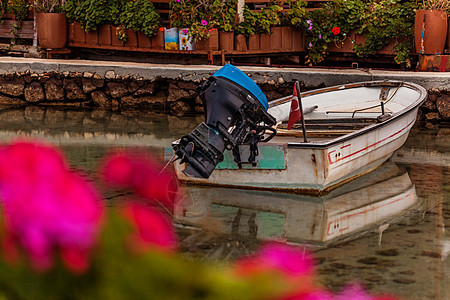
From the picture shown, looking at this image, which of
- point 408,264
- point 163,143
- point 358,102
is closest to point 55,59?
point 163,143

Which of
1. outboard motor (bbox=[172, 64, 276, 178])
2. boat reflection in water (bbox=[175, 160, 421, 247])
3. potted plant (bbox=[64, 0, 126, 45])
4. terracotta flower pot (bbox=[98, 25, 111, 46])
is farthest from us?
terracotta flower pot (bbox=[98, 25, 111, 46])

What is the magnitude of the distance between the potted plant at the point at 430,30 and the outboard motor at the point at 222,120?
603cm

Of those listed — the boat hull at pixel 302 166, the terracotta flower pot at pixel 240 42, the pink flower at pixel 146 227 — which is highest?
the terracotta flower pot at pixel 240 42

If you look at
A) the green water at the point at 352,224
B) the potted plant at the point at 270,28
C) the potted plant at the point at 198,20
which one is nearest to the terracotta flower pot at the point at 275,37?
the potted plant at the point at 270,28

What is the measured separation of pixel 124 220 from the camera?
730 millimetres

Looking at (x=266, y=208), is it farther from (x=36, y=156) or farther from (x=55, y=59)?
(x=55, y=59)

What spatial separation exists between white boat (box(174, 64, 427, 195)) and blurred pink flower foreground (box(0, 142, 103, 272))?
5.35 metres

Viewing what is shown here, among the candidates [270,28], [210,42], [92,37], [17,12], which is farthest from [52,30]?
[270,28]

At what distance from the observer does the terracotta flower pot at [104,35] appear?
13.4m

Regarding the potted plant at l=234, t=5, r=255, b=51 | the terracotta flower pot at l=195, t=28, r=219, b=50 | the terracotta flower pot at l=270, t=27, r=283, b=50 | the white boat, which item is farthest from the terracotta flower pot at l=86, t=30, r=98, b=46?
the white boat

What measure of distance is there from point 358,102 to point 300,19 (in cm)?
370

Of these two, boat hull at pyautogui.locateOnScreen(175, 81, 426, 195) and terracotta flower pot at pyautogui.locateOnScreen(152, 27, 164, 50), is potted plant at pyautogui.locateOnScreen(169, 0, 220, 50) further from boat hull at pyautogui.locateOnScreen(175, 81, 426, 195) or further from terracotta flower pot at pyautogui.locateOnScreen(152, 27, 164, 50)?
boat hull at pyautogui.locateOnScreen(175, 81, 426, 195)

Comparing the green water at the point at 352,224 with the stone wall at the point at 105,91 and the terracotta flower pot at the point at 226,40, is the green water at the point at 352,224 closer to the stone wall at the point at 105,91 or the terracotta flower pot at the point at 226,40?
the stone wall at the point at 105,91

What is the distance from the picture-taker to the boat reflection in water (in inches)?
221
